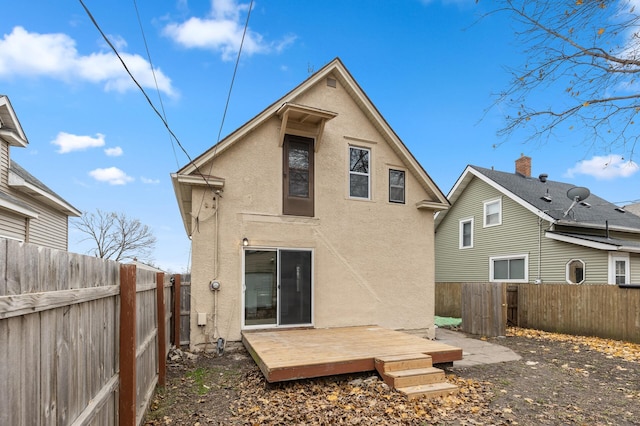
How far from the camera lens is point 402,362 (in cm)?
585

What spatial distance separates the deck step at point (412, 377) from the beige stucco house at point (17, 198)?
10.1m

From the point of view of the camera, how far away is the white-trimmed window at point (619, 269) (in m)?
12.1

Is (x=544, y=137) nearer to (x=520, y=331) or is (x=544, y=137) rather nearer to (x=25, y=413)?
(x=25, y=413)

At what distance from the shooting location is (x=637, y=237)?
49.5ft

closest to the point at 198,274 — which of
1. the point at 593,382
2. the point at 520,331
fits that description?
the point at 593,382

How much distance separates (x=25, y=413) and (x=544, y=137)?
570 cm

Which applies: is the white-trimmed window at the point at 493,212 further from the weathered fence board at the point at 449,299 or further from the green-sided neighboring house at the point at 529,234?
the weathered fence board at the point at 449,299

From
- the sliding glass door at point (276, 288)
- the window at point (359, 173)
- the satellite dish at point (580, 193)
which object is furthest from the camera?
the satellite dish at point (580, 193)

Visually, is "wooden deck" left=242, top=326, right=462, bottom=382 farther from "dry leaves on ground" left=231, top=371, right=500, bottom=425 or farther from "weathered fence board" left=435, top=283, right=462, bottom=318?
"weathered fence board" left=435, top=283, right=462, bottom=318

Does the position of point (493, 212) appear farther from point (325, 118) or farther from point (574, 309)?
point (325, 118)

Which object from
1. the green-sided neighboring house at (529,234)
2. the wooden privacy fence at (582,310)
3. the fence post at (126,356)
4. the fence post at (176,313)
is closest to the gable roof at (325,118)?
the fence post at (176,313)

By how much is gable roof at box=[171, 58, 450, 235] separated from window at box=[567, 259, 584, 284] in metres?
6.58

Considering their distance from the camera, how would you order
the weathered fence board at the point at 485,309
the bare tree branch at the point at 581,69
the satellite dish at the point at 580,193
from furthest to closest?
the satellite dish at the point at 580,193 → the weathered fence board at the point at 485,309 → the bare tree branch at the point at 581,69

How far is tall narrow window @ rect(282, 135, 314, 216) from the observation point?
29.1 feet
